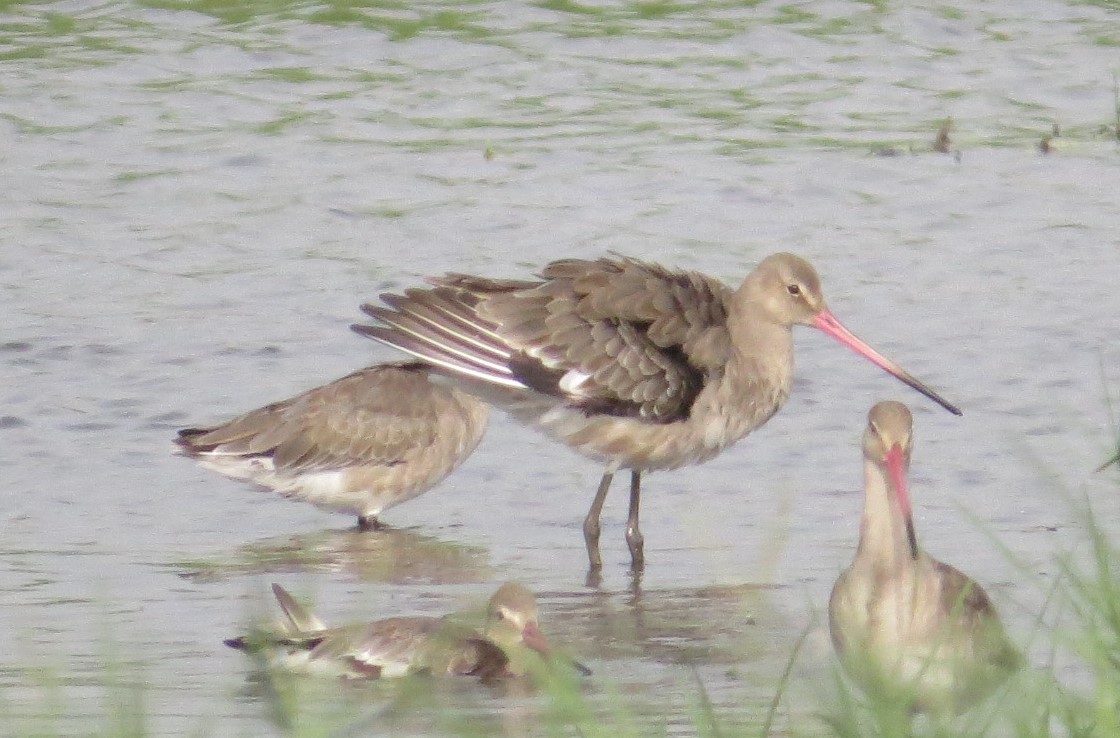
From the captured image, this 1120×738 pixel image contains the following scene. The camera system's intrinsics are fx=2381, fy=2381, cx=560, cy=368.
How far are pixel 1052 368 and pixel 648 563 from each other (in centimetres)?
296

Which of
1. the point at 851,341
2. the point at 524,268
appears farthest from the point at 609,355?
the point at 524,268

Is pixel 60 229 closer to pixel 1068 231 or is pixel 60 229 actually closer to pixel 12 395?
pixel 12 395

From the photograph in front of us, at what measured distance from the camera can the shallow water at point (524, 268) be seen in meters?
7.88

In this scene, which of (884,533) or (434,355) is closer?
(884,533)

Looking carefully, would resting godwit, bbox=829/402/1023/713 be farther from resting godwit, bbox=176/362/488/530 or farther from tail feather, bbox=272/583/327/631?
resting godwit, bbox=176/362/488/530

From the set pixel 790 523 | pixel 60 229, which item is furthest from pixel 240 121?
pixel 790 523

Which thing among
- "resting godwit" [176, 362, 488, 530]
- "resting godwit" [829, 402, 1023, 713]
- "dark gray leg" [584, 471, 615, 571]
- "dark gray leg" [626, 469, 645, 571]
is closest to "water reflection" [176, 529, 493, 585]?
"resting godwit" [176, 362, 488, 530]

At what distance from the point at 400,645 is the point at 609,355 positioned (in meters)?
2.28

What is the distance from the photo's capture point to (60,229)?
13.2 meters

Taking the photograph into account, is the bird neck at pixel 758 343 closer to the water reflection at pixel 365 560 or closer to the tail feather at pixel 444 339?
the tail feather at pixel 444 339

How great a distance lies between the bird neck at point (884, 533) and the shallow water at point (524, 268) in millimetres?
349

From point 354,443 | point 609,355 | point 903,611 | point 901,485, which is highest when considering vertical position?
point 901,485

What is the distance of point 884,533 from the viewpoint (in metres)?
6.34

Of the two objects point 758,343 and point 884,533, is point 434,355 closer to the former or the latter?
point 758,343
